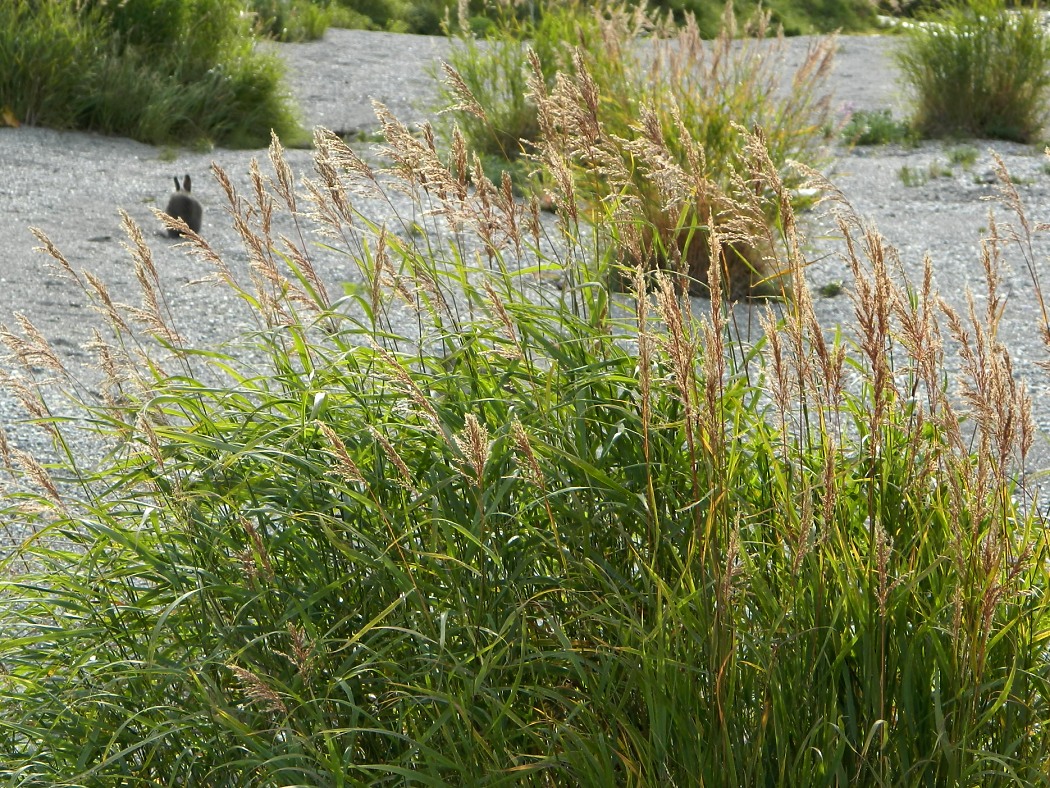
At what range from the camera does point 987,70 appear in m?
10.2

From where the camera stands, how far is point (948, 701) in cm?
176

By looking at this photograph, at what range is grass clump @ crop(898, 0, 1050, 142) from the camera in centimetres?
1012

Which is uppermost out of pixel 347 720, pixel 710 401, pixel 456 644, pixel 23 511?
pixel 710 401

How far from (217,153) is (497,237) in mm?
4215

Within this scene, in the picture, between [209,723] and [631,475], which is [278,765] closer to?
[209,723]

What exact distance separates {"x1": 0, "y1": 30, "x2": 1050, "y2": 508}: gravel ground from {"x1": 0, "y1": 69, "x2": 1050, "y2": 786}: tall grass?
222cm

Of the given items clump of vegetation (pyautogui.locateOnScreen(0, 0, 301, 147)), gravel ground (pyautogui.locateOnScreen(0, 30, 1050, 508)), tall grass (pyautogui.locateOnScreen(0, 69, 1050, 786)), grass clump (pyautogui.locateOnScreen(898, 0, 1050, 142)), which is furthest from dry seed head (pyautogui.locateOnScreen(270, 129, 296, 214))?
grass clump (pyautogui.locateOnScreen(898, 0, 1050, 142))

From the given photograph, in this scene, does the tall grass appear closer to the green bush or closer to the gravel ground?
the gravel ground

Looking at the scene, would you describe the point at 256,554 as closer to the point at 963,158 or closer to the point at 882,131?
the point at 963,158

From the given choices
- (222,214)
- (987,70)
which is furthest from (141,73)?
(987,70)

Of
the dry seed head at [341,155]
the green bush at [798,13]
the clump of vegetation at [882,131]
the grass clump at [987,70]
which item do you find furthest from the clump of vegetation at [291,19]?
the dry seed head at [341,155]

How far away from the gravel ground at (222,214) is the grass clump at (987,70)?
440 millimetres

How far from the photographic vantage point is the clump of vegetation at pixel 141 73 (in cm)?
936

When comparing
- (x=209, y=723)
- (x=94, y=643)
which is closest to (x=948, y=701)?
(x=209, y=723)
